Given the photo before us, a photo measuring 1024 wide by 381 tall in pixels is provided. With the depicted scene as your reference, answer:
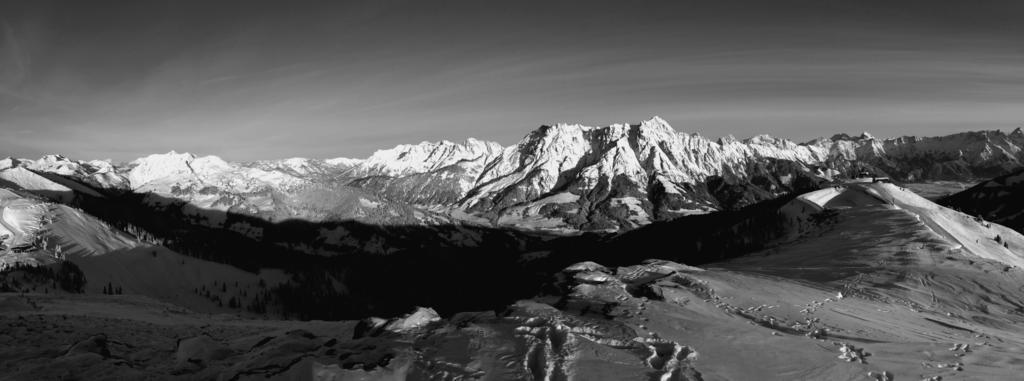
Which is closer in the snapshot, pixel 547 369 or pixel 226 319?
pixel 547 369

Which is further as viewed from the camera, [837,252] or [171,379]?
[837,252]

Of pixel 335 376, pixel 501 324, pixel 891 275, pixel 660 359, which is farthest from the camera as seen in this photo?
pixel 891 275

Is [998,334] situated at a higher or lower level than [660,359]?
lower

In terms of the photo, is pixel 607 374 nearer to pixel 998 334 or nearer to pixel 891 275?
pixel 998 334

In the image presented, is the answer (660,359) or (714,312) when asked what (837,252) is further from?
(660,359)

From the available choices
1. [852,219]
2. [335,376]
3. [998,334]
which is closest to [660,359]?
[335,376]

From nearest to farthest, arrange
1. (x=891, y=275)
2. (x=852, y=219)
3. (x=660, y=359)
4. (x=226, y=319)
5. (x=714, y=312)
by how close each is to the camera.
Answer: (x=660, y=359) → (x=714, y=312) → (x=891, y=275) → (x=226, y=319) → (x=852, y=219)

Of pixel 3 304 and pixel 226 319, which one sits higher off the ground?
pixel 3 304

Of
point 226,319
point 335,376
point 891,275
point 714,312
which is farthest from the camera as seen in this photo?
point 226,319

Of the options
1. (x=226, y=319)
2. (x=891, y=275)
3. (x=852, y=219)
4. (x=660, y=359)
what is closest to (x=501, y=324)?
(x=660, y=359)
